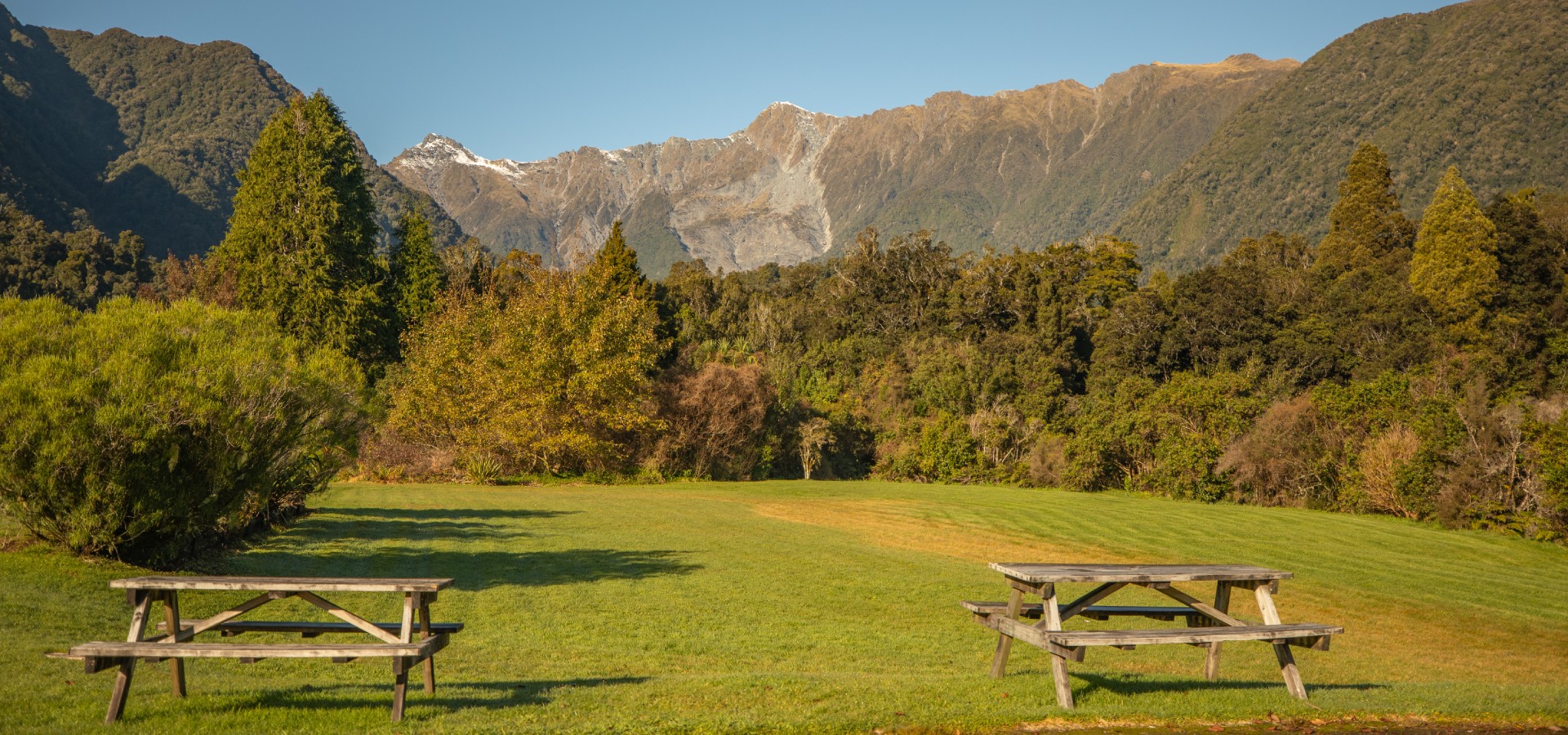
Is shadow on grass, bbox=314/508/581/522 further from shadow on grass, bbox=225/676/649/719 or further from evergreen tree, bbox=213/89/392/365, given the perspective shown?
evergreen tree, bbox=213/89/392/365

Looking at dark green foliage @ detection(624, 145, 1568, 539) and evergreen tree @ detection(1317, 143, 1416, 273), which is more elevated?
evergreen tree @ detection(1317, 143, 1416, 273)

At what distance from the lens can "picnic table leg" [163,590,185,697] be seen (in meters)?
6.06

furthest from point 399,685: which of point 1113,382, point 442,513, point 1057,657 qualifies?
point 1113,382

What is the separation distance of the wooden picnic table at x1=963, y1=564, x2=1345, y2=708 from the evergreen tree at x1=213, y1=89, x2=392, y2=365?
1623 inches

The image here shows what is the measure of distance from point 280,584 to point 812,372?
4767 centimetres

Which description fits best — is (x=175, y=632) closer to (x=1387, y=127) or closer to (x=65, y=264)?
(x=65, y=264)

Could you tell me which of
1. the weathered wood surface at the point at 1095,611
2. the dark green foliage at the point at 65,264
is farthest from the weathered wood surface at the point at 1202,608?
the dark green foliage at the point at 65,264

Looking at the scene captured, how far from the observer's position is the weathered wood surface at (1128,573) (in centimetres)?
671

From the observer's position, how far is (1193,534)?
22094mm

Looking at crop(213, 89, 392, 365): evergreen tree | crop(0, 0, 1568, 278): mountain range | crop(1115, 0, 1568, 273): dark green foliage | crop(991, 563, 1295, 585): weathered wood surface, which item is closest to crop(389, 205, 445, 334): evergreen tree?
crop(213, 89, 392, 365): evergreen tree

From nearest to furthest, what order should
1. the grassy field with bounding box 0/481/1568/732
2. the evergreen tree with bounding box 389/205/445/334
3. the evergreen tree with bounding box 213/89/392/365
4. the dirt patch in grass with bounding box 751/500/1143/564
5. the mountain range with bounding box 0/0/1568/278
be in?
the grassy field with bounding box 0/481/1568/732, the dirt patch in grass with bounding box 751/500/1143/564, the evergreen tree with bounding box 213/89/392/365, the evergreen tree with bounding box 389/205/445/334, the mountain range with bounding box 0/0/1568/278

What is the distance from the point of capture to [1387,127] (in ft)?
287

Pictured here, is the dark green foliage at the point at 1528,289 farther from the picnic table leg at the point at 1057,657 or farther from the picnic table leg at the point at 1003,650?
the picnic table leg at the point at 1057,657

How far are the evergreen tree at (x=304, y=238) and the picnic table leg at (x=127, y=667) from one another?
3972 centimetres
